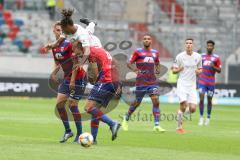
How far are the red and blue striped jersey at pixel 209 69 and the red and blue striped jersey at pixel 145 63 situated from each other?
4.29 metres

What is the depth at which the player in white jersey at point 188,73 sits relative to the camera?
2198 centimetres

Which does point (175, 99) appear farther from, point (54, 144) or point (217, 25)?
point (54, 144)

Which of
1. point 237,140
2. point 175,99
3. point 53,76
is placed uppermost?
point 53,76

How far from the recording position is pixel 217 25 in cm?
4462

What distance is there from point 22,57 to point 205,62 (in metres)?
16.5

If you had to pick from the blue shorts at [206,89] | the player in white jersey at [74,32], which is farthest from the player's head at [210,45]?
the player in white jersey at [74,32]

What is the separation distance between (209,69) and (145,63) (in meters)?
4.80

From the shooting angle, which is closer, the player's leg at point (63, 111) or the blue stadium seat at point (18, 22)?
the player's leg at point (63, 111)

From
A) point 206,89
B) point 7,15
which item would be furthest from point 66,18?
point 7,15

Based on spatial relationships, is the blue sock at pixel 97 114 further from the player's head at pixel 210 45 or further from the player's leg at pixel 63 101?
the player's head at pixel 210 45

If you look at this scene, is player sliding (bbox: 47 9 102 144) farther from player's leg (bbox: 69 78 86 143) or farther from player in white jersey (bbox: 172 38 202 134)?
player in white jersey (bbox: 172 38 202 134)

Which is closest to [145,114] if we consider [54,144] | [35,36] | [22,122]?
[22,122]

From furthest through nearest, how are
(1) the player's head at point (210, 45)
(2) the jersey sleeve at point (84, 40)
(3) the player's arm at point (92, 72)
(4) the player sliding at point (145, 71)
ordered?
(1) the player's head at point (210, 45), (4) the player sliding at point (145, 71), (3) the player's arm at point (92, 72), (2) the jersey sleeve at point (84, 40)

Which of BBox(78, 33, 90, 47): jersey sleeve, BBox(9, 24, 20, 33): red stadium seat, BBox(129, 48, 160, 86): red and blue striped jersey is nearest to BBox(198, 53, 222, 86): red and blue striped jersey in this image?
BBox(129, 48, 160, 86): red and blue striped jersey
